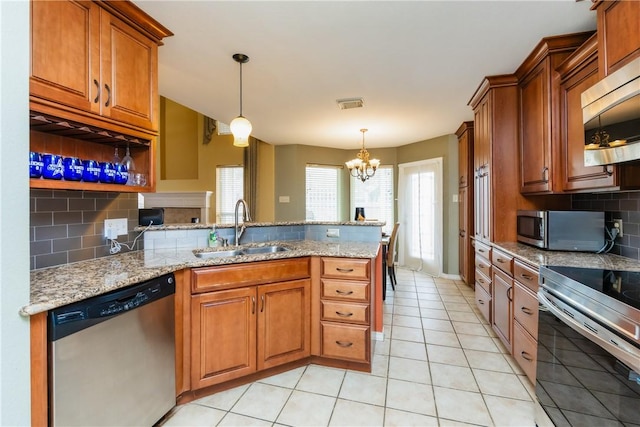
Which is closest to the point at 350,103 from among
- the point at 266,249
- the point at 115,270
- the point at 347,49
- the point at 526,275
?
the point at 347,49

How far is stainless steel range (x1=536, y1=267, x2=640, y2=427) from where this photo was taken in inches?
41.4

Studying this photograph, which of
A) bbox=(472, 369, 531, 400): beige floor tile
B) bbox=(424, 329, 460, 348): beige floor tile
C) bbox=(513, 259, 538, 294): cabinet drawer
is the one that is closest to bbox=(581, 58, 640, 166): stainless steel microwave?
bbox=(513, 259, 538, 294): cabinet drawer

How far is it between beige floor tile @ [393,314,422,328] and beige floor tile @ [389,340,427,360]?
39cm

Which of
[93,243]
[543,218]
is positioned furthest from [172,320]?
[543,218]

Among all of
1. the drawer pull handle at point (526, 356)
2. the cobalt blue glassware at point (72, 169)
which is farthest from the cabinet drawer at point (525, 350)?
the cobalt blue glassware at point (72, 169)

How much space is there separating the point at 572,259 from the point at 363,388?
5.36 ft

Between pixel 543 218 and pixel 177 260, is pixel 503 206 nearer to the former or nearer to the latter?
pixel 543 218

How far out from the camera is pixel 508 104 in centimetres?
273

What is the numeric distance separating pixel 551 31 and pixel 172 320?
10.5ft

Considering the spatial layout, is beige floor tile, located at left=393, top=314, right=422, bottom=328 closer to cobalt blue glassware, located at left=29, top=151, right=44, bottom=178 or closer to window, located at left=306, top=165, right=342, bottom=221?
cobalt blue glassware, located at left=29, top=151, right=44, bottom=178

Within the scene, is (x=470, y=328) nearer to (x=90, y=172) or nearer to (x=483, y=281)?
(x=483, y=281)

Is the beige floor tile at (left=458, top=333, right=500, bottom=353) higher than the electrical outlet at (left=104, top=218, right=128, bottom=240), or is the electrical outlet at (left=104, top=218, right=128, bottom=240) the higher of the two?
the electrical outlet at (left=104, top=218, right=128, bottom=240)

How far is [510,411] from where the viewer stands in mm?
1729

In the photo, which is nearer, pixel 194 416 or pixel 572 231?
pixel 194 416
